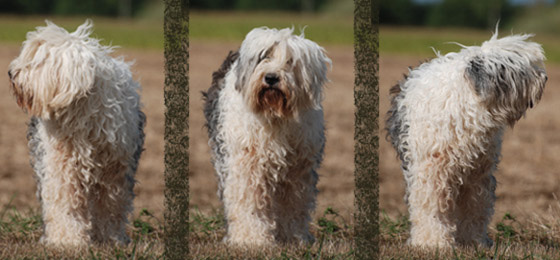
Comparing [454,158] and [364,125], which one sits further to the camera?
[454,158]

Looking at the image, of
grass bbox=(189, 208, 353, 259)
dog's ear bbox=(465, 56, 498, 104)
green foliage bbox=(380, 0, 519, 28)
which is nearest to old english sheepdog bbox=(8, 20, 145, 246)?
grass bbox=(189, 208, 353, 259)

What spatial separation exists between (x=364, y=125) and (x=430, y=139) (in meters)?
2.52

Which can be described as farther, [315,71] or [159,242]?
[315,71]

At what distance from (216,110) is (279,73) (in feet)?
3.50

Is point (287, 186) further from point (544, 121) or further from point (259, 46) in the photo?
point (544, 121)

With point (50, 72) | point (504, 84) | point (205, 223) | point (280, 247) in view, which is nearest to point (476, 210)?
point (504, 84)

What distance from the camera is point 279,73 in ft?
19.0

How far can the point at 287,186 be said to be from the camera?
6551 mm

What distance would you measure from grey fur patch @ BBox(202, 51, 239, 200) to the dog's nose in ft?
2.72

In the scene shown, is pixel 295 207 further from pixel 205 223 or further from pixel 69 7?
pixel 69 7

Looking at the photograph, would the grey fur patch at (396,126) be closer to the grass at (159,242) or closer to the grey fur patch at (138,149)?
the grass at (159,242)

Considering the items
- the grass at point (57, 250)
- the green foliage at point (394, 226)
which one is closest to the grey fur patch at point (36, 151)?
the grass at point (57, 250)

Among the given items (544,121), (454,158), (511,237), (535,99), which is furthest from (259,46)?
(544,121)

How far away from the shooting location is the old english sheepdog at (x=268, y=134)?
5.84 meters
